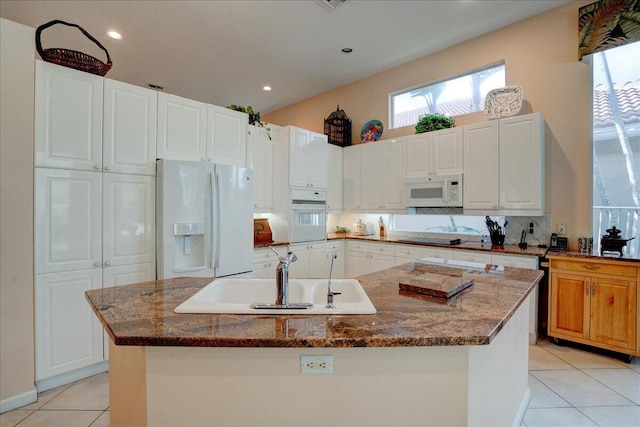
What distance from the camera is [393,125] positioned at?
4836 mm

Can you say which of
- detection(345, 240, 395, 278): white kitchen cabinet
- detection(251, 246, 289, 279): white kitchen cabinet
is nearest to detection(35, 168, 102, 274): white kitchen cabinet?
detection(251, 246, 289, 279): white kitchen cabinet

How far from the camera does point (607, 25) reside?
2977mm

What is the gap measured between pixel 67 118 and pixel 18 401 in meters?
1.99

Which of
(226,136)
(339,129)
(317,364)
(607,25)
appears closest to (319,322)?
(317,364)

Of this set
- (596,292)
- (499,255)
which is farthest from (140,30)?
(596,292)

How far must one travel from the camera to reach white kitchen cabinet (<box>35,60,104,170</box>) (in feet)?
7.35

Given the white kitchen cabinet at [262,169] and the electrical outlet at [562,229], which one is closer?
the electrical outlet at [562,229]

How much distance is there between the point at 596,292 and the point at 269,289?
295 cm

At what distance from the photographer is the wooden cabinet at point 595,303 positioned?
262 centimetres

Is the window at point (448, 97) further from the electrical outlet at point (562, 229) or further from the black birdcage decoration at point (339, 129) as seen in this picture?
the electrical outlet at point (562, 229)

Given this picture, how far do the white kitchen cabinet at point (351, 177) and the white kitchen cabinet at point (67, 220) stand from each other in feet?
11.1

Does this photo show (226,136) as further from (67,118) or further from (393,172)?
(393,172)

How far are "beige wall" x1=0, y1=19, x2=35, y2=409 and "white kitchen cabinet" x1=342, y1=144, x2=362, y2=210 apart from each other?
3786 mm

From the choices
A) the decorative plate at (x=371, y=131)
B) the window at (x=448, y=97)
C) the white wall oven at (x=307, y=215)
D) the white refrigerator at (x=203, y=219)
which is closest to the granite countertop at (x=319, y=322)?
the white refrigerator at (x=203, y=219)
